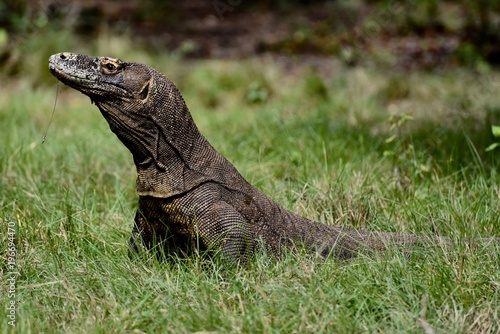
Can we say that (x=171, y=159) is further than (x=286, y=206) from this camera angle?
No

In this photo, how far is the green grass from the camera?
3.50 metres

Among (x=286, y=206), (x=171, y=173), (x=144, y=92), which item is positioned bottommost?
(x=286, y=206)

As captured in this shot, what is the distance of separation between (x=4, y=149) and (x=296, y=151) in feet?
7.53

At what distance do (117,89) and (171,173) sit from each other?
509 millimetres

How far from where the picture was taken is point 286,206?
497cm

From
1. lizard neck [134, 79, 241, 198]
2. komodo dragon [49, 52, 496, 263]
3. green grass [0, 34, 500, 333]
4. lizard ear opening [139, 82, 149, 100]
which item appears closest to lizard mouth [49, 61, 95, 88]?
komodo dragon [49, 52, 496, 263]

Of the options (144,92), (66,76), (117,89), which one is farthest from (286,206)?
(66,76)

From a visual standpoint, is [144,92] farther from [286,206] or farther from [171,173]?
[286,206]

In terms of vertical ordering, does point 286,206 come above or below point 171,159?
below

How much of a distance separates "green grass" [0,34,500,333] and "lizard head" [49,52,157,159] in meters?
0.67

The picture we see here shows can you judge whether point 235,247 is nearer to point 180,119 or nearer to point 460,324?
point 180,119

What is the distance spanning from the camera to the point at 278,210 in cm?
427

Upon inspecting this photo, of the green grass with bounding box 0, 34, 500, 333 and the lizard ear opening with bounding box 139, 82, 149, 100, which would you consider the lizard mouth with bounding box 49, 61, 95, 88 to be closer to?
the lizard ear opening with bounding box 139, 82, 149, 100

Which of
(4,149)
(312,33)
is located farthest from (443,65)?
(4,149)
